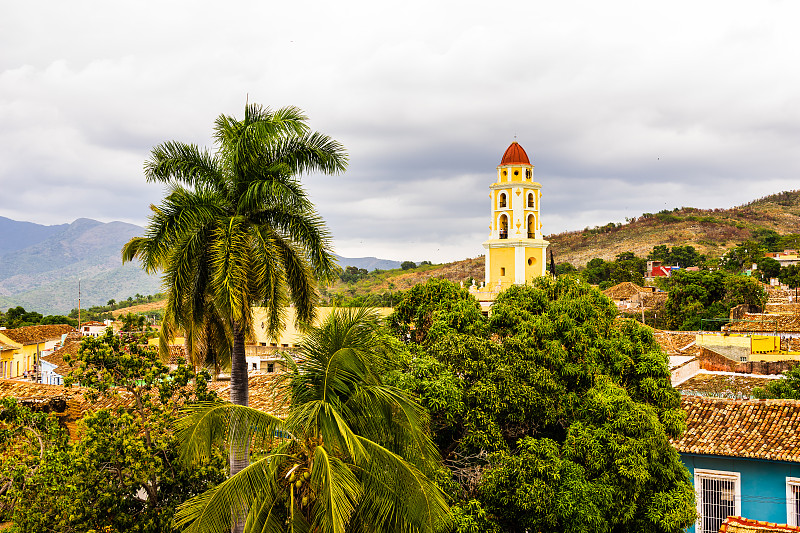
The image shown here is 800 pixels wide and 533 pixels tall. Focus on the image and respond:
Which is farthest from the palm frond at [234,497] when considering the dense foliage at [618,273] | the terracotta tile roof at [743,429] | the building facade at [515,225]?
the dense foliage at [618,273]

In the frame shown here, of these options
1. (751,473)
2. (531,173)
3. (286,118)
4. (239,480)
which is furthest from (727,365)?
(239,480)

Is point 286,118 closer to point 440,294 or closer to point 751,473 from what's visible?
point 440,294

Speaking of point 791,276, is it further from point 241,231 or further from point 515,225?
point 241,231

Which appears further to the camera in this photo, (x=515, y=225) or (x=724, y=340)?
(x=515, y=225)

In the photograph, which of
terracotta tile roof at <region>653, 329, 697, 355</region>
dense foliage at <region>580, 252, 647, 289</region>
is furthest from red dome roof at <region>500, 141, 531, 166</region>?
dense foliage at <region>580, 252, 647, 289</region>

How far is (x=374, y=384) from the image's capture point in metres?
7.75

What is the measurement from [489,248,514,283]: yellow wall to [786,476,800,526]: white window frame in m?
22.8

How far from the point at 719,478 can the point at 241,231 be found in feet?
32.2

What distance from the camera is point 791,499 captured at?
12555 millimetres

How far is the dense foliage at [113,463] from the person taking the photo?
8984 millimetres

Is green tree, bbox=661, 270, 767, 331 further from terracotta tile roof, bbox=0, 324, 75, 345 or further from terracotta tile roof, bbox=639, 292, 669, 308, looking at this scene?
terracotta tile roof, bbox=0, 324, 75, 345

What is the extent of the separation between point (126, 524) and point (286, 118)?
5756 mm

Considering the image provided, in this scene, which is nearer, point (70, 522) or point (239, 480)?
point (239, 480)

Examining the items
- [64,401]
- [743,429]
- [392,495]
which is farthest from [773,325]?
[392,495]
